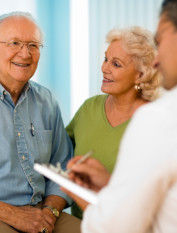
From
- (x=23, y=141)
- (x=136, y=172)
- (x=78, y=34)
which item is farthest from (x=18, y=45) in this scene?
(x=78, y=34)

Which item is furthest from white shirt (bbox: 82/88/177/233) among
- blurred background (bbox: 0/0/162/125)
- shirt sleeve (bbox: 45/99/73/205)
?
blurred background (bbox: 0/0/162/125)

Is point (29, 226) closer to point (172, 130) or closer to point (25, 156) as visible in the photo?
point (25, 156)

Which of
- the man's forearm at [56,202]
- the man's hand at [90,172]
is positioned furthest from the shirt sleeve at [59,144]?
the man's hand at [90,172]

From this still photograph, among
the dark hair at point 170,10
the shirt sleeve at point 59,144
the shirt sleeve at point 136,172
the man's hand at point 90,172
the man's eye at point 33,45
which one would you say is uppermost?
the dark hair at point 170,10

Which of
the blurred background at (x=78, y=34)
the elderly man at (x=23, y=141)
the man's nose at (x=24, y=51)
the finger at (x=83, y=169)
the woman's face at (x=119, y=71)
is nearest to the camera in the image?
the finger at (x=83, y=169)

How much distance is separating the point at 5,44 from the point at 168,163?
1178 mm

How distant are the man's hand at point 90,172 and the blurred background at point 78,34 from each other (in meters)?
2.11

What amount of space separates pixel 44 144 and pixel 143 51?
2.23ft

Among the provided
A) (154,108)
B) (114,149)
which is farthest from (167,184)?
(114,149)

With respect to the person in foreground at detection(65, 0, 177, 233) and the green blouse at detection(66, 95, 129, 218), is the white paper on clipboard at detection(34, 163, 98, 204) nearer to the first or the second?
the person in foreground at detection(65, 0, 177, 233)

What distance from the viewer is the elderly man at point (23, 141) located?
1.59 m

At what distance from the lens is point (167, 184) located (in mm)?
789

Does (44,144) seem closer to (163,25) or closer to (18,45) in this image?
(18,45)

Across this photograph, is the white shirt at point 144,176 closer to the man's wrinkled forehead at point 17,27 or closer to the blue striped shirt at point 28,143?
the blue striped shirt at point 28,143
